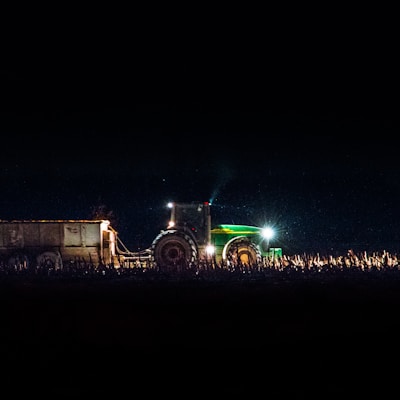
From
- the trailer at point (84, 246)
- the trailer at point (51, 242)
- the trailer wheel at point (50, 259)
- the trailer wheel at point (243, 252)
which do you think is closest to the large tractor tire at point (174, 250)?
the trailer at point (84, 246)

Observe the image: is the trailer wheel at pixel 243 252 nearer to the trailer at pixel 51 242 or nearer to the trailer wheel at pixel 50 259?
the trailer at pixel 51 242

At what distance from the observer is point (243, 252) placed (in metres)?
17.8

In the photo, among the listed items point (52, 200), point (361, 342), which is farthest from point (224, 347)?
point (52, 200)

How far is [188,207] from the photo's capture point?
1811 cm

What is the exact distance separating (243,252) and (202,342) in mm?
10642

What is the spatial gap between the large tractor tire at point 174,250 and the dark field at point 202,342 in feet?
17.0

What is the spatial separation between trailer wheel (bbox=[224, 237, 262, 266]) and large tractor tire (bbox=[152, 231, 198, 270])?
113cm

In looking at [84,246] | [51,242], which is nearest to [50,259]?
[51,242]

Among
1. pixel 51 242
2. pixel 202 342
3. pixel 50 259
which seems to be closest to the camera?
pixel 202 342

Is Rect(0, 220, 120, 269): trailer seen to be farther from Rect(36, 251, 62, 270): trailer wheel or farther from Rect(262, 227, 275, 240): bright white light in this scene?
Rect(262, 227, 275, 240): bright white light

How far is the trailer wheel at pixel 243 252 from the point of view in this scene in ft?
57.8

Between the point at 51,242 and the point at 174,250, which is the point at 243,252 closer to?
the point at 174,250

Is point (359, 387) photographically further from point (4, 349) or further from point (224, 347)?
point (4, 349)

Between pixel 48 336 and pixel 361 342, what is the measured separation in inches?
156
